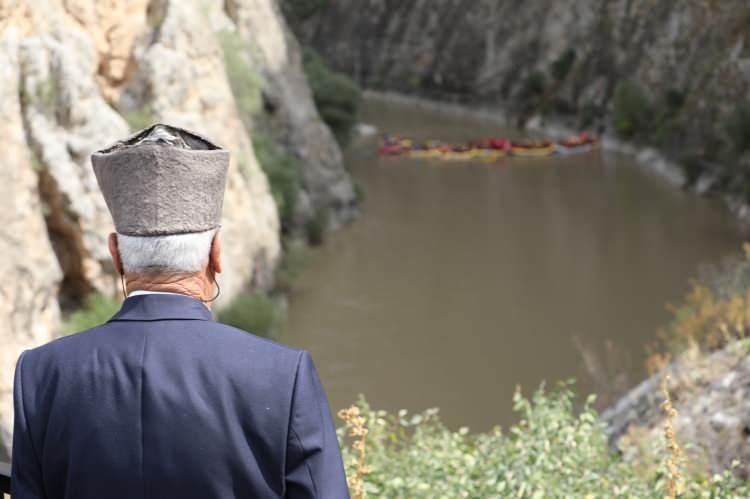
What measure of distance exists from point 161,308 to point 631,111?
34446 millimetres

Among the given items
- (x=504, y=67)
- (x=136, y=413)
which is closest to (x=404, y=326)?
(x=136, y=413)

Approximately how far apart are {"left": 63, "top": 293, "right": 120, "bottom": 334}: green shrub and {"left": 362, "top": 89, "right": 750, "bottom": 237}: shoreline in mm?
15874

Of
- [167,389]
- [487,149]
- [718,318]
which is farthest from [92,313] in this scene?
[487,149]

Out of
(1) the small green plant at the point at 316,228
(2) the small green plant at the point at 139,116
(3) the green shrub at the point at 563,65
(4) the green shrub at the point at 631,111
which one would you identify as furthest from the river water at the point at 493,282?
(3) the green shrub at the point at 563,65

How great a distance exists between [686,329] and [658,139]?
22.1 m

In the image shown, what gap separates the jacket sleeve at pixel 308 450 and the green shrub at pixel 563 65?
4219 cm

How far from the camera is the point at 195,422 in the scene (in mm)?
2201

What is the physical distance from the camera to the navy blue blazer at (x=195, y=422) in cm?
220

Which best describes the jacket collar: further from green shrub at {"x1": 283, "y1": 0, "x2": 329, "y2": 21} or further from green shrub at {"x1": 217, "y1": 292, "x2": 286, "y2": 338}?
green shrub at {"x1": 283, "y1": 0, "x2": 329, "y2": 21}

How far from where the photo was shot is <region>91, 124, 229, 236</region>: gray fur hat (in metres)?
2.28

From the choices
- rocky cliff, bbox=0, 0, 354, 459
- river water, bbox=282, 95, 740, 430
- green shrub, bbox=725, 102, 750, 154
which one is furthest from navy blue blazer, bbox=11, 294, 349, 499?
green shrub, bbox=725, 102, 750, 154

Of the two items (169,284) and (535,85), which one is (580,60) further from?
(169,284)

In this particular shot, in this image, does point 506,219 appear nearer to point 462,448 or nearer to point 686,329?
point 686,329

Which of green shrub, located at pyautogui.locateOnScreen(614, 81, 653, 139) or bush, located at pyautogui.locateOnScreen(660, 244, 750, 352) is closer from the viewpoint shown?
bush, located at pyautogui.locateOnScreen(660, 244, 750, 352)
